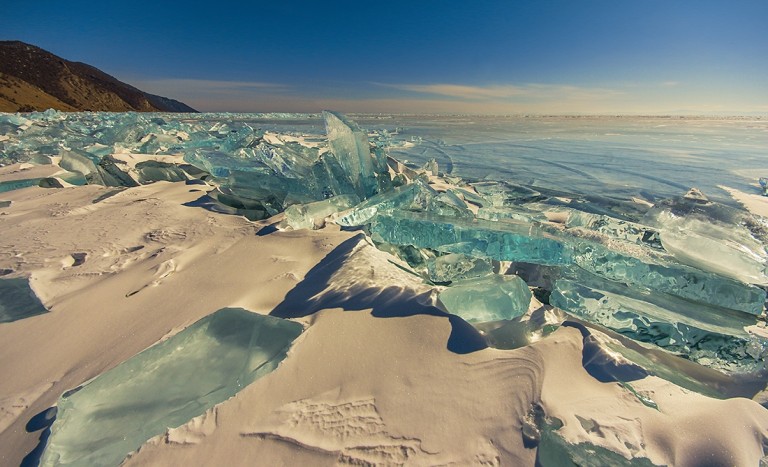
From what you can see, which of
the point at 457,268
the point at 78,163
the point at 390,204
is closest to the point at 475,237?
the point at 457,268

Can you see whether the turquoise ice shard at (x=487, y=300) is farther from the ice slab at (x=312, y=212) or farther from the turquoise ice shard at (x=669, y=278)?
the ice slab at (x=312, y=212)

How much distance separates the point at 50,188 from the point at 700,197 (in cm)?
589

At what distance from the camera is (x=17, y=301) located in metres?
1.47

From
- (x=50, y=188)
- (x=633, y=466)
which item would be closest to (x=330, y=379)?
(x=633, y=466)

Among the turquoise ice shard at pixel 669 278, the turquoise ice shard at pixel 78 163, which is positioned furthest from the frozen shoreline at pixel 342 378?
the turquoise ice shard at pixel 78 163

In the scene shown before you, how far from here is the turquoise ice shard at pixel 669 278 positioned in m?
1.35

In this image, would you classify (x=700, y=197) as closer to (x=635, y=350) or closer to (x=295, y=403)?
(x=635, y=350)

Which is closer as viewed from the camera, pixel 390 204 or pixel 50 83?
pixel 390 204

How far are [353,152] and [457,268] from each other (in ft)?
4.52

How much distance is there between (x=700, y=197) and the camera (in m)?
2.79

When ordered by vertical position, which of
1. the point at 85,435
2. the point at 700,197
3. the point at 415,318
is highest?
the point at 700,197

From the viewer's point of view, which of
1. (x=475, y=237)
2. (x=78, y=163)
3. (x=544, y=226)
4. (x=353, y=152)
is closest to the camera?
(x=475, y=237)

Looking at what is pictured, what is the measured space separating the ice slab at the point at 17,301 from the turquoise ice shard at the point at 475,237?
1484 millimetres

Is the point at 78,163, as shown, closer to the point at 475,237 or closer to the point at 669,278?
the point at 475,237
